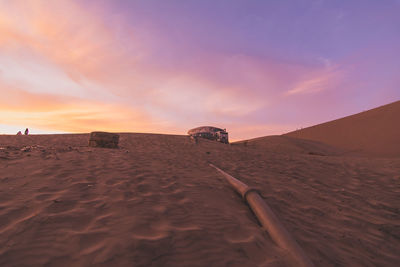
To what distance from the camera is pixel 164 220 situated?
2.63 meters

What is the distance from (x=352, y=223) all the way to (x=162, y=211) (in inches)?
132

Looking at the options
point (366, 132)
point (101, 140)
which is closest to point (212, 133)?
point (101, 140)

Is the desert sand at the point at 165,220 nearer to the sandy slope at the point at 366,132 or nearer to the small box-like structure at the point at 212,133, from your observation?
the small box-like structure at the point at 212,133

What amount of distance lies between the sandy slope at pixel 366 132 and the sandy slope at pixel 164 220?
2291 centimetres

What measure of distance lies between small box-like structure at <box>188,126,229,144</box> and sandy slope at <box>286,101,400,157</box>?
54.0 feet

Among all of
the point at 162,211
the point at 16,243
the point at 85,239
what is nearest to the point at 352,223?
the point at 162,211

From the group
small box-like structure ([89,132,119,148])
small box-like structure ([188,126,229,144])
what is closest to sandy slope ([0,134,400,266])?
small box-like structure ([89,132,119,148])

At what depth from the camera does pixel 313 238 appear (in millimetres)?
2732

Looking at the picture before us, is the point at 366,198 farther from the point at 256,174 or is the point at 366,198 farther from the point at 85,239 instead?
the point at 85,239

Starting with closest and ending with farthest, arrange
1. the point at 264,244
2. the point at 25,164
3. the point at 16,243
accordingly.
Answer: the point at 16,243 < the point at 264,244 < the point at 25,164

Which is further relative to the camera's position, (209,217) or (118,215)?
(209,217)

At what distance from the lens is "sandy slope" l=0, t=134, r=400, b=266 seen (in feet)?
6.47

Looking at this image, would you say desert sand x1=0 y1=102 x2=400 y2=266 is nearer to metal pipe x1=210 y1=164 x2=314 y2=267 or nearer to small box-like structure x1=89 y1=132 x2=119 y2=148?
metal pipe x1=210 y1=164 x2=314 y2=267

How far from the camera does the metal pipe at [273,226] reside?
2094 mm
